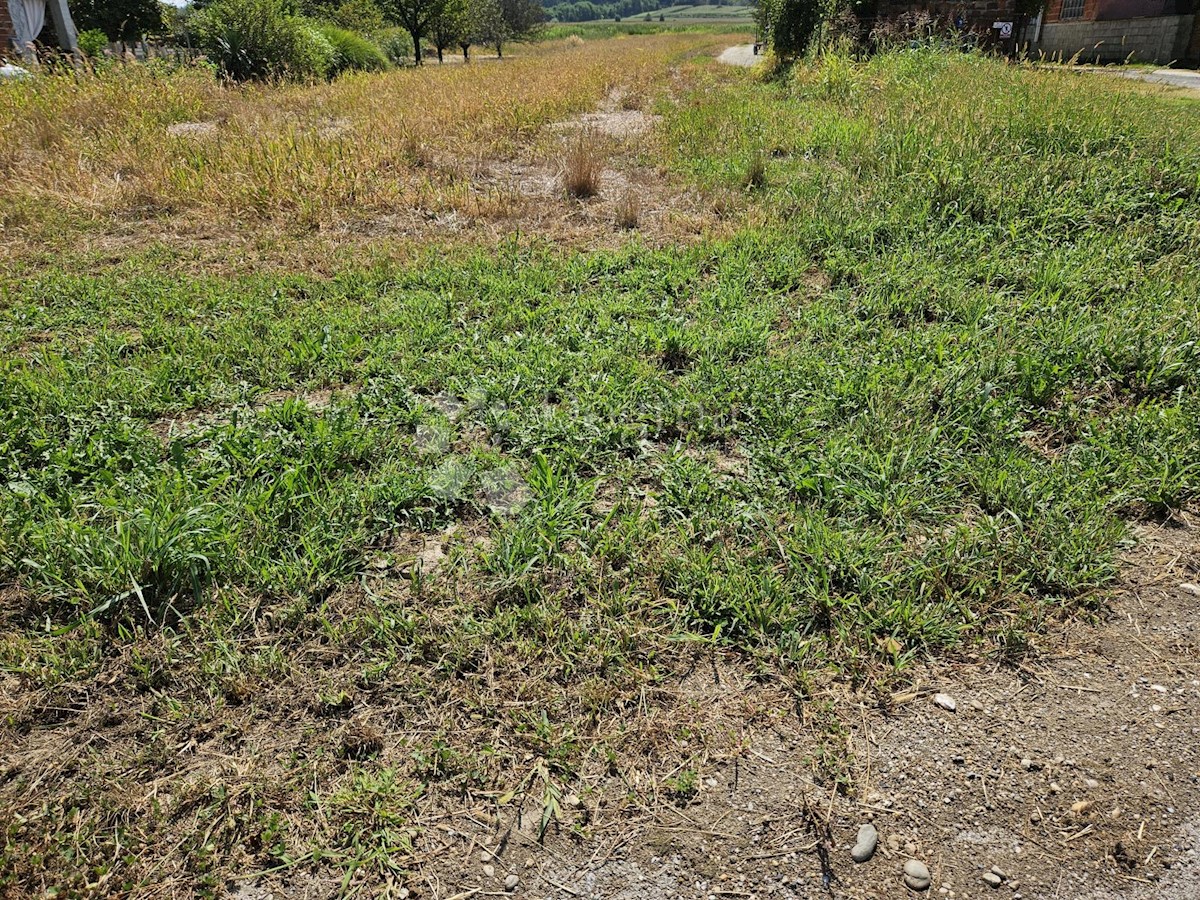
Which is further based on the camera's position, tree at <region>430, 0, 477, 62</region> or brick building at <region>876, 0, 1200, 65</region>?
tree at <region>430, 0, 477, 62</region>

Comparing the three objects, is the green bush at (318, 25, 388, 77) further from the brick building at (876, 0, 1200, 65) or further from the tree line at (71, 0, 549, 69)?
the brick building at (876, 0, 1200, 65)

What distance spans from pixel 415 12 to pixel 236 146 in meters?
27.4

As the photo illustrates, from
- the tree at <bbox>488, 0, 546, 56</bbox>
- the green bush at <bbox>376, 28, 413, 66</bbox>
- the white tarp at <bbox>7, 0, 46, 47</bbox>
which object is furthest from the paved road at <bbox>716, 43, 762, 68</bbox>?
the tree at <bbox>488, 0, 546, 56</bbox>

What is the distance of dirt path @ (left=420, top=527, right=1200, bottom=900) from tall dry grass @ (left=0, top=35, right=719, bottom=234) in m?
5.96

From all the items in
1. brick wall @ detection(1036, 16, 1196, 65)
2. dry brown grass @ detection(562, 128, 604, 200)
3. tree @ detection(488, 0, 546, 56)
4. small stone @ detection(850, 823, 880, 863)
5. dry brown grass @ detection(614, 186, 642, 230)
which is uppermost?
tree @ detection(488, 0, 546, 56)

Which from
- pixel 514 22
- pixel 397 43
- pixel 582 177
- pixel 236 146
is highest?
pixel 514 22

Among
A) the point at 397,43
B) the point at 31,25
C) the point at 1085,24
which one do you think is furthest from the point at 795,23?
the point at 397,43

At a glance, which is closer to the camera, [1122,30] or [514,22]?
[1122,30]

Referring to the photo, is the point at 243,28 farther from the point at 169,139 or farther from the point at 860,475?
the point at 860,475

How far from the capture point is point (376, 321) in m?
4.24

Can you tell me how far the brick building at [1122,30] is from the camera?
17.8 m

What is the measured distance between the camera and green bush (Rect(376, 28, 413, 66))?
3425 cm

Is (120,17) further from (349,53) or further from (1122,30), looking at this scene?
(1122,30)

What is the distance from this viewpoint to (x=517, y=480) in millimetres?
2963
